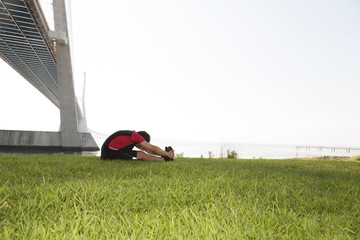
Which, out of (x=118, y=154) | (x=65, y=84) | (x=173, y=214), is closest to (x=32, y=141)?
(x=65, y=84)

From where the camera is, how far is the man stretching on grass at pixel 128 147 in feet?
19.2

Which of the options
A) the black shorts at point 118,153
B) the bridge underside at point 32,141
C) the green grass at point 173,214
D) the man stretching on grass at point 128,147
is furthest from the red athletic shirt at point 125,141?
the bridge underside at point 32,141

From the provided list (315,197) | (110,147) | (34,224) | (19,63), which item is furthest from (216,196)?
(19,63)

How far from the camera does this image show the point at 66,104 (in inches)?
779

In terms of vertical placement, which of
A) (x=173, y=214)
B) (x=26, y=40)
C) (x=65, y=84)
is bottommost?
(x=173, y=214)

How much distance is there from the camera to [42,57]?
21484mm

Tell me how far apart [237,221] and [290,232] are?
1.18 ft

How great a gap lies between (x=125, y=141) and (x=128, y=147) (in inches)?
7.2

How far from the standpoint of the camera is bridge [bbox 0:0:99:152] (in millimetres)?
15281

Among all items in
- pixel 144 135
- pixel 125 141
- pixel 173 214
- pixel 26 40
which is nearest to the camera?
pixel 173 214

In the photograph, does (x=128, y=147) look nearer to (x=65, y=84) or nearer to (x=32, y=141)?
(x=65, y=84)

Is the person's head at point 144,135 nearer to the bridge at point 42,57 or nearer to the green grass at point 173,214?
the green grass at point 173,214

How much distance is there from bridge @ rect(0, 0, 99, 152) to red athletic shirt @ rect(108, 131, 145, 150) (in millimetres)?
11592

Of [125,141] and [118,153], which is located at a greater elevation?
[125,141]
